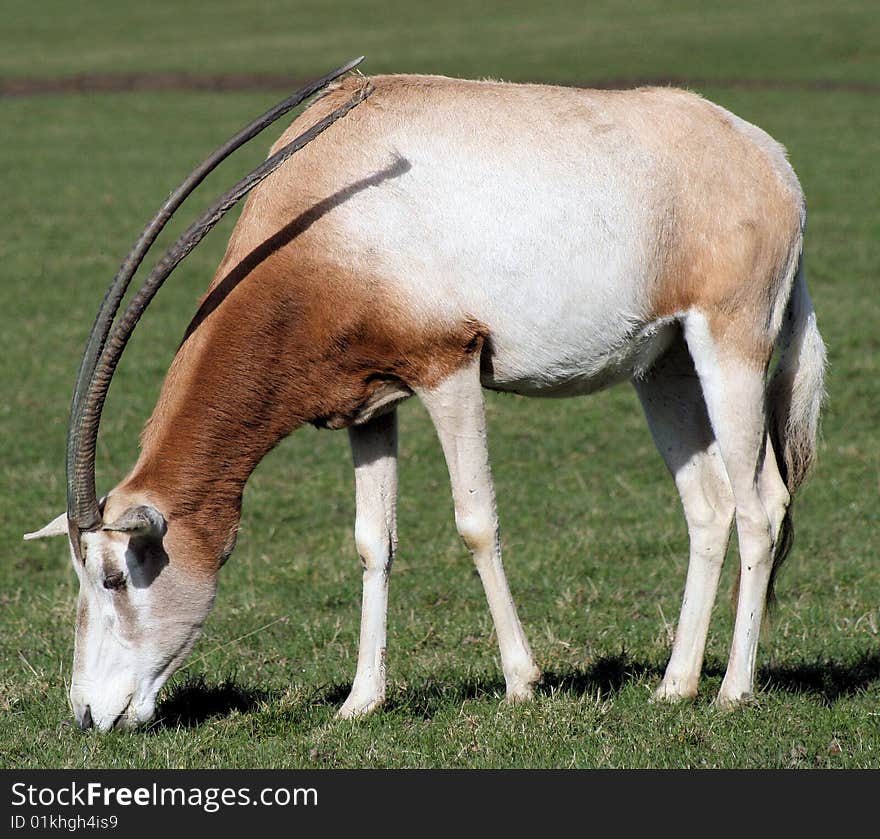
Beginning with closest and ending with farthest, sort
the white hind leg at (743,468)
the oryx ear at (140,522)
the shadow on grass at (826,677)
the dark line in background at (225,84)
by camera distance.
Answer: the oryx ear at (140,522) < the white hind leg at (743,468) < the shadow on grass at (826,677) < the dark line in background at (225,84)

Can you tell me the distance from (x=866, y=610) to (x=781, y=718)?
6.02 ft

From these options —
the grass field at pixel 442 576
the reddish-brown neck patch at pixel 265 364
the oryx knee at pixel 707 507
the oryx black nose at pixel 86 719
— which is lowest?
the grass field at pixel 442 576

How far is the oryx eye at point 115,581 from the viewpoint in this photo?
5.30 m

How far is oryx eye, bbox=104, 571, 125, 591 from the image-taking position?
530 cm

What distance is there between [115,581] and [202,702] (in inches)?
32.8

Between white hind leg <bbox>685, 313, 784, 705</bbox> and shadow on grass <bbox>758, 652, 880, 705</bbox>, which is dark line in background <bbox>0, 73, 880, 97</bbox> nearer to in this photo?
shadow on grass <bbox>758, 652, 880, 705</bbox>

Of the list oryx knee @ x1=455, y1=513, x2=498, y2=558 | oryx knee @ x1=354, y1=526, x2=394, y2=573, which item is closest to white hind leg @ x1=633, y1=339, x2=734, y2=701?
oryx knee @ x1=455, y1=513, x2=498, y2=558

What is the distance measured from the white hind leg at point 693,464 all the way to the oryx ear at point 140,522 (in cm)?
232

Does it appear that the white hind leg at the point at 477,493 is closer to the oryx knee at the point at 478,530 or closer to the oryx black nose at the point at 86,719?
the oryx knee at the point at 478,530

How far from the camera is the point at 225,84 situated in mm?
35188

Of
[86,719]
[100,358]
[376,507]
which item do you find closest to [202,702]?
[86,719]

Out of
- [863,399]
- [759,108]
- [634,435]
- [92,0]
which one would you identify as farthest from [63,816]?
[92,0]

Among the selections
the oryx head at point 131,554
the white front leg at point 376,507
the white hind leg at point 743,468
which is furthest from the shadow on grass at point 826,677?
the oryx head at point 131,554

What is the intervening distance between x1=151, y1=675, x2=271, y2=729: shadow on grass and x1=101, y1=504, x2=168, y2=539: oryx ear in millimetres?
830
